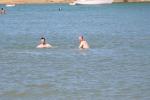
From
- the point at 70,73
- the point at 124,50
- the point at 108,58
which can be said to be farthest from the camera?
the point at 124,50

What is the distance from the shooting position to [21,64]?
47.6 m

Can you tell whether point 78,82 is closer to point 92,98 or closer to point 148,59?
point 92,98

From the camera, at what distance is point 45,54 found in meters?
53.3

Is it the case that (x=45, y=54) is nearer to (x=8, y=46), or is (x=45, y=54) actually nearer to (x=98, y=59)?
(x=98, y=59)

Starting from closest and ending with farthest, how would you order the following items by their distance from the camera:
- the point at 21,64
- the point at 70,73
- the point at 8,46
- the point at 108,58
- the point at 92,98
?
the point at 92,98, the point at 70,73, the point at 21,64, the point at 108,58, the point at 8,46

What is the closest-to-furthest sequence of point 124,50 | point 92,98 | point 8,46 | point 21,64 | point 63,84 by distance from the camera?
point 92,98
point 63,84
point 21,64
point 124,50
point 8,46

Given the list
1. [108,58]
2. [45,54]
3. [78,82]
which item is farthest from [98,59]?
[78,82]

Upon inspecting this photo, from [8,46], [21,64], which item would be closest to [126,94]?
[21,64]

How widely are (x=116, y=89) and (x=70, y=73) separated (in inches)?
248

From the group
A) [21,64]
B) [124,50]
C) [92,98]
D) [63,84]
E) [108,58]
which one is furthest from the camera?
[124,50]

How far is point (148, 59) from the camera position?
163 ft

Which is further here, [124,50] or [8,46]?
[8,46]

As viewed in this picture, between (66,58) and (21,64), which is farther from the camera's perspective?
(66,58)

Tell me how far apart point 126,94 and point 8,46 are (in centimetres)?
2733
